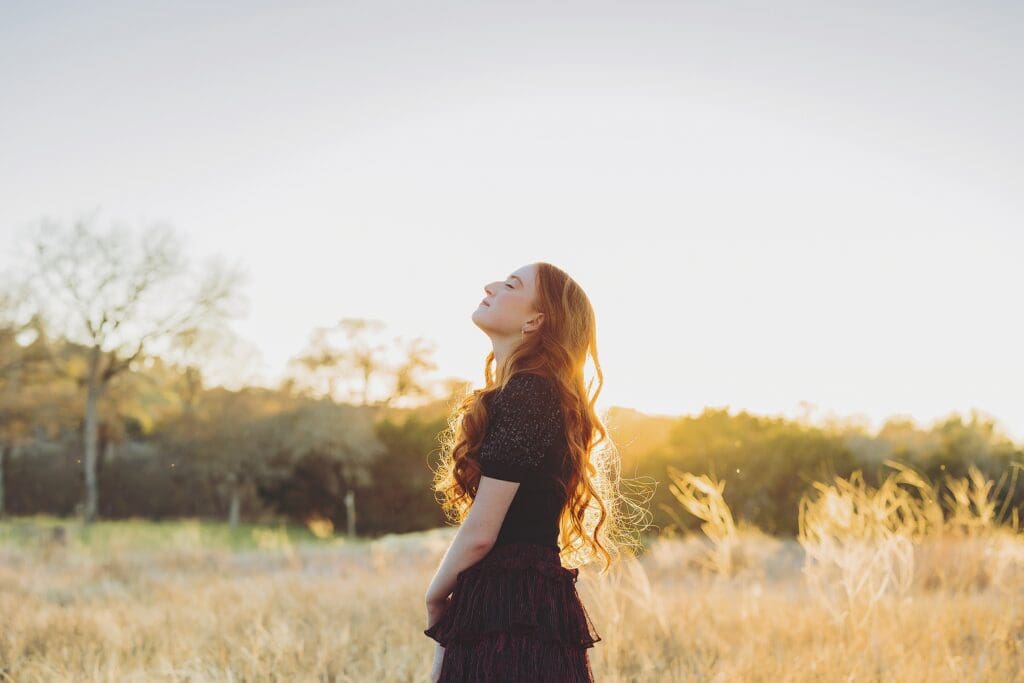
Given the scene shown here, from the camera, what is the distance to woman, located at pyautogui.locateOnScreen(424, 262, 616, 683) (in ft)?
5.97

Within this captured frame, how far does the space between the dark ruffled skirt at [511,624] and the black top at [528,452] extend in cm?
5

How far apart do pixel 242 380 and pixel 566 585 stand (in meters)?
24.7

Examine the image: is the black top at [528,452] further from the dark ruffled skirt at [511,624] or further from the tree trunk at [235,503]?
the tree trunk at [235,503]

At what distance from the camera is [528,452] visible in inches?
70.9

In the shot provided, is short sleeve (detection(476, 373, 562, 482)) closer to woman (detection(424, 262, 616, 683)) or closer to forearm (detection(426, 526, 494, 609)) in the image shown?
woman (detection(424, 262, 616, 683))

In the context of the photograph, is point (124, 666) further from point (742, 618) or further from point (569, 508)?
point (742, 618)

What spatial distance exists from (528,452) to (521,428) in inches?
2.2

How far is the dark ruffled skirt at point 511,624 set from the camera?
72.5 inches

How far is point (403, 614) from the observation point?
5402mm

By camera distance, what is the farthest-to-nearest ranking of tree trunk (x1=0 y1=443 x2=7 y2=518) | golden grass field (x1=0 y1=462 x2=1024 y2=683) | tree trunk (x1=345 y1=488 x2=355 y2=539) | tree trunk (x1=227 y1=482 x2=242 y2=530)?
tree trunk (x1=0 y1=443 x2=7 y2=518) → tree trunk (x1=227 y1=482 x2=242 y2=530) → tree trunk (x1=345 y1=488 x2=355 y2=539) → golden grass field (x1=0 y1=462 x2=1024 y2=683)

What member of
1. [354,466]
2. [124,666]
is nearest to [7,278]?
[354,466]

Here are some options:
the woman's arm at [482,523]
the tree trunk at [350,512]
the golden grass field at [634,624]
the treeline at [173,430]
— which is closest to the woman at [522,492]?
the woman's arm at [482,523]

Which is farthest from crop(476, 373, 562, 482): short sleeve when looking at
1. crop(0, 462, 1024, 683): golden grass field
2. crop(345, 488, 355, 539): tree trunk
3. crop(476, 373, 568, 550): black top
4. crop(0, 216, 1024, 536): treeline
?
crop(0, 216, 1024, 536): treeline

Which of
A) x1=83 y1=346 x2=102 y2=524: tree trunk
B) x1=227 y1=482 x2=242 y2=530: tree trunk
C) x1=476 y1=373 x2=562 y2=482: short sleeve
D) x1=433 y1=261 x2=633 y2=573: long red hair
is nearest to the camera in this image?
x1=476 y1=373 x2=562 y2=482: short sleeve
